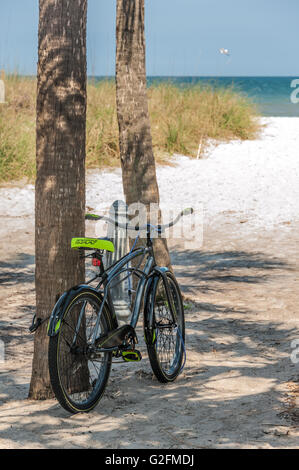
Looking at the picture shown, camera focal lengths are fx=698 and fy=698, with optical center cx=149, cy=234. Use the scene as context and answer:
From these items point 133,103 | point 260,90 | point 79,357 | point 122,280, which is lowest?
point 79,357

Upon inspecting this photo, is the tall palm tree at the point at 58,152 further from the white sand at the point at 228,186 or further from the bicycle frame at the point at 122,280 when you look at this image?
the white sand at the point at 228,186

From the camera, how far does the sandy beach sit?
3936 millimetres

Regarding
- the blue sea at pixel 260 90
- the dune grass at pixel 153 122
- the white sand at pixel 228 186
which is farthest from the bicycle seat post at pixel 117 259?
the blue sea at pixel 260 90

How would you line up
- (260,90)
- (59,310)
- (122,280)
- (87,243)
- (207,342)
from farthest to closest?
(260,90) → (207,342) → (122,280) → (87,243) → (59,310)

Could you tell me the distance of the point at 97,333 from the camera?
4234mm

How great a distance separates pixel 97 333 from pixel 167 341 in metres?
1.43

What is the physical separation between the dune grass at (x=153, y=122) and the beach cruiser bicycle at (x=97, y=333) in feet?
28.0

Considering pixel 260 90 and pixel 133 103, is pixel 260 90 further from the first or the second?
pixel 133 103

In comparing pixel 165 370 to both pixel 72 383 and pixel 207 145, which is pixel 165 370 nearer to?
pixel 72 383

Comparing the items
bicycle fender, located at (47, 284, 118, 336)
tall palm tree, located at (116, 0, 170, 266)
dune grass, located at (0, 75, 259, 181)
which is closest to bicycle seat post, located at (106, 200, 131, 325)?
tall palm tree, located at (116, 0, 170, 266)

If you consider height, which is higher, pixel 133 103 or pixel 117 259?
pixel 133 103

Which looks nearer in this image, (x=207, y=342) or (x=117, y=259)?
(x=117, y=259)

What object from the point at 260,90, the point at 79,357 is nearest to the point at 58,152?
the point at 79,357
